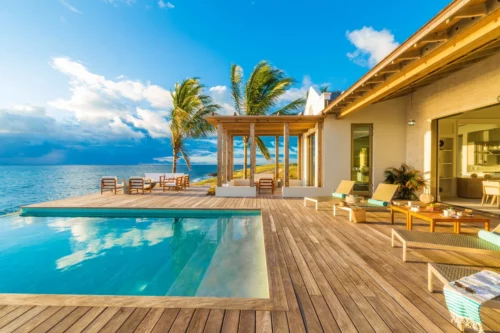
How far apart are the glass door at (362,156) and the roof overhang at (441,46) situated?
3.09 meters

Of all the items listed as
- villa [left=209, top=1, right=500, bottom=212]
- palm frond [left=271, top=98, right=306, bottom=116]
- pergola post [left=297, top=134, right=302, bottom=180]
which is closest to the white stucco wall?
villa [left=209, top=1, right=500, bottom=212]

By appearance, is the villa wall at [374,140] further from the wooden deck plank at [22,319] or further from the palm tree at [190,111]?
the wooden deck plank at [22,319]

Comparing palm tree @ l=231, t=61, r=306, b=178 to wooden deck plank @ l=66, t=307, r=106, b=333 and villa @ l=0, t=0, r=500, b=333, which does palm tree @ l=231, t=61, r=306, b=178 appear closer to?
villa @ l=0, t=0, r=500, b=333

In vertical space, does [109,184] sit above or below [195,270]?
above

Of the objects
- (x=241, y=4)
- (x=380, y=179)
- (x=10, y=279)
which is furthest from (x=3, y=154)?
(x=380, y=179)

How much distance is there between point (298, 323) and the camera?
1.96 meters

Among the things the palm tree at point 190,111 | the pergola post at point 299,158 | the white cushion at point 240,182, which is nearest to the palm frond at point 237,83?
the palm tree at point 190,111

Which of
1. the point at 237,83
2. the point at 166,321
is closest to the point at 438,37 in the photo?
the point at 166,321

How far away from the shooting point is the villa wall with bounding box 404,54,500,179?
5918 millimetres

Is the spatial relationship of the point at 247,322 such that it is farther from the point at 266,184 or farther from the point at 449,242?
the point at 266,184

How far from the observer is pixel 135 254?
14.4ft

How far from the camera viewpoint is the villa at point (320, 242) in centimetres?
209

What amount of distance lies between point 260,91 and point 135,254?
11840 mm

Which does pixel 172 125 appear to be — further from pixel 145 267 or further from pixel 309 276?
pixel 309 276
